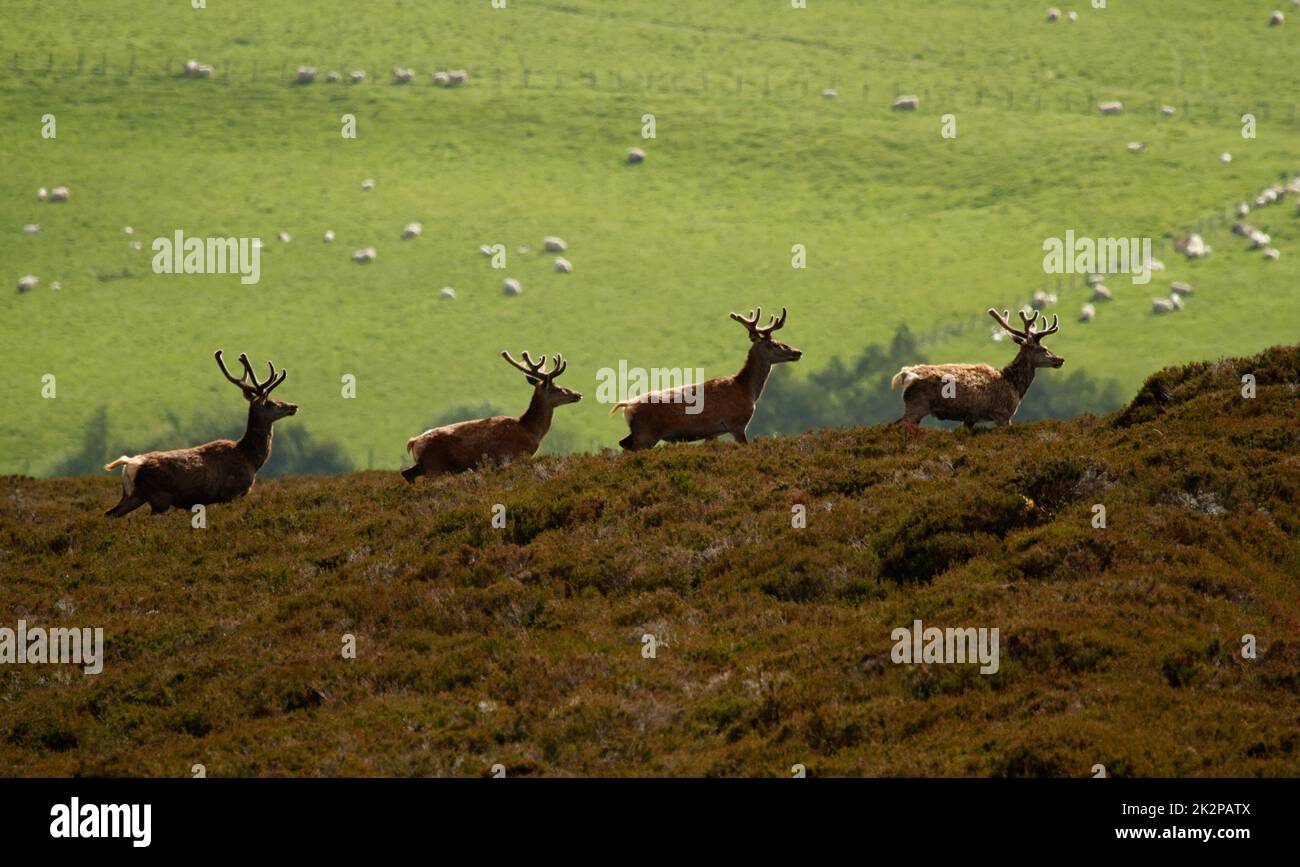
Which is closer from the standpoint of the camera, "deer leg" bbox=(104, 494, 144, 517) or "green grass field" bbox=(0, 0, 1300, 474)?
"deer leg" bbox=(104, 494, 144, 517)

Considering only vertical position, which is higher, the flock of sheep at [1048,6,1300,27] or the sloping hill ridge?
the flock of sheep at [1048,6,1300,27]

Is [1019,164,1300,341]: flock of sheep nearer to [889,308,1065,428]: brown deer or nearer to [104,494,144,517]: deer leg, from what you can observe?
[889,308,1065,428]: brown deer

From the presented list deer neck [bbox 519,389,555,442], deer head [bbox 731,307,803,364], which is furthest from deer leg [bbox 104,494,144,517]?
deer head [bbox 731,307,803,364]

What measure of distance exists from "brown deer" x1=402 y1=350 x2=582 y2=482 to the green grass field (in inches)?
3933

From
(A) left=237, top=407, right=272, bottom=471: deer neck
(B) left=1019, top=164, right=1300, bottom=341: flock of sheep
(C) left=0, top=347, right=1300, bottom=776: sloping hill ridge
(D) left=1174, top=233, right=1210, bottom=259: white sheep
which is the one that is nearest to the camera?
(C) left=0, top=347, right=1300, bottom=776: sloping hill ridge

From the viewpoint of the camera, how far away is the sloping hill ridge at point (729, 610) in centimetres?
1570

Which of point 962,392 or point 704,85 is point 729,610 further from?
point 704,85

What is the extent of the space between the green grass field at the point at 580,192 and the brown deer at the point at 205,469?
100156mm

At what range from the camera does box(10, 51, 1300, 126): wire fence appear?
175 m

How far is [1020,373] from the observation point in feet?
89.2

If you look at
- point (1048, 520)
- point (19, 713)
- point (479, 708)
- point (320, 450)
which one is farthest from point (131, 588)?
point (320, 450)

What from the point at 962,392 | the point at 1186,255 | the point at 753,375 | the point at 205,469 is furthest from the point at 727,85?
the point at 205,469

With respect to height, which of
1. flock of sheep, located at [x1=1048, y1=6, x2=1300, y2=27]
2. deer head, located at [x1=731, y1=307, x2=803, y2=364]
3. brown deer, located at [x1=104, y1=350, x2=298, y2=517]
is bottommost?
brown deer, located at [x1=104, y1=350, x2=298, y2=517]

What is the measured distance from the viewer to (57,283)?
148 meters
